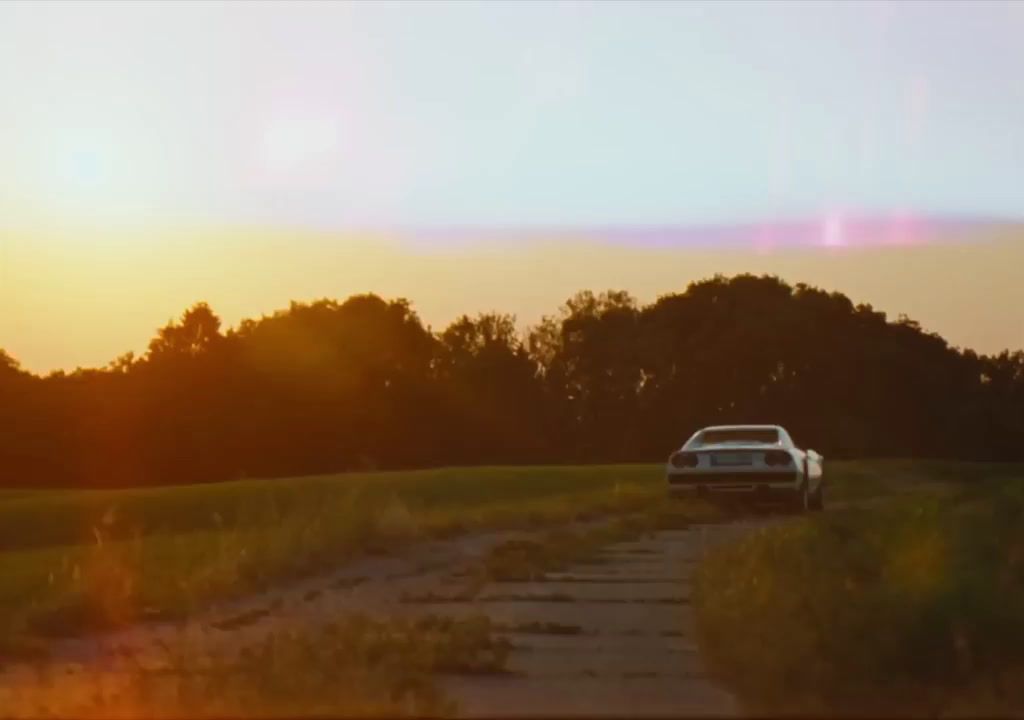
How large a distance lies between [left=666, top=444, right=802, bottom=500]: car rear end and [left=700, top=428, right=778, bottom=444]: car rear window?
1.00 metres

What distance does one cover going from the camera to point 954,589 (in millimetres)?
9891

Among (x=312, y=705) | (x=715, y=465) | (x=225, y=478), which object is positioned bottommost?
(x=225, y=478)

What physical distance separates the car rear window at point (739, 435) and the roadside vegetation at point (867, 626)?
910 cm

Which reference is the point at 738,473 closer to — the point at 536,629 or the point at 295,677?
the point at 536,629

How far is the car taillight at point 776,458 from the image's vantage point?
2258 cm

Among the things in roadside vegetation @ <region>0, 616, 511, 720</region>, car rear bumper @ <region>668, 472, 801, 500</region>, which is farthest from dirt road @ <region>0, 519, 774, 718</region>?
car rear bumper @ <region>668, 472, 801, 500</region>

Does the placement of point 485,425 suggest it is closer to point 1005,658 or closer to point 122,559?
point 122,559

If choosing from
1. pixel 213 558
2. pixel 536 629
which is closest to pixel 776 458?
Result: pixel 213 558

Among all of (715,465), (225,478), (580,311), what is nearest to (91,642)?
(715,465)

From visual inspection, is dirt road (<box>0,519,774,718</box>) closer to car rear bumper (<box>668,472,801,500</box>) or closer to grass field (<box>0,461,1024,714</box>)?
grass field (<box>0,461,1024,714</box>)

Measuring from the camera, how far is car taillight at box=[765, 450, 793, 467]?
22.6 m

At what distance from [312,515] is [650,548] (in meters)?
3.67

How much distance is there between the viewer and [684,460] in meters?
22.9

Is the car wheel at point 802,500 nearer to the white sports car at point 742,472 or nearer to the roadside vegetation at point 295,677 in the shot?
the white sports car at point 742,472
